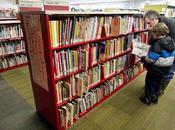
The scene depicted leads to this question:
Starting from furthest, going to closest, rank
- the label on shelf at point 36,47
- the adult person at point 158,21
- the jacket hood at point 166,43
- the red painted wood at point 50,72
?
the adult person at point 158,21 < the jacket hood at point 166,43 < the label on shelf at point 36,47 < the red painted wood at point 50,72

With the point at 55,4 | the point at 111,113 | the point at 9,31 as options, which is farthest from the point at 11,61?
the point at 111,113

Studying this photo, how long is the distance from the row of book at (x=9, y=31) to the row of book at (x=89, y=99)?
8.79 ft

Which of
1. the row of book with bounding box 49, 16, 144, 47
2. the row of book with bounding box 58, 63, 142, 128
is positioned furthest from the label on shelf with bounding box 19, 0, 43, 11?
the row of book with bounding box 58, 63, 142, 128

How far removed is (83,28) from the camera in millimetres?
1567

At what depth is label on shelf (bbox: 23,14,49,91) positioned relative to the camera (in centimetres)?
A: 134

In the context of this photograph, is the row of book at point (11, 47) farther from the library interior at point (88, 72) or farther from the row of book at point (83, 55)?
the row of book at point (83, 55)

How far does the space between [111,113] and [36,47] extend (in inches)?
56.7

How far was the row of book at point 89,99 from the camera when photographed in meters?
1.67

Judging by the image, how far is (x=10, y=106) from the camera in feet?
7.32

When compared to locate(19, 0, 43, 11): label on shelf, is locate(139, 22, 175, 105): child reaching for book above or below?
below

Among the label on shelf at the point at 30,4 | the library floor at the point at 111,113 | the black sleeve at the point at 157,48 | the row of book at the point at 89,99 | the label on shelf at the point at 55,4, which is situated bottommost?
the library floor at the point at 111,113

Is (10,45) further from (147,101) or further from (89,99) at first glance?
(147,101)

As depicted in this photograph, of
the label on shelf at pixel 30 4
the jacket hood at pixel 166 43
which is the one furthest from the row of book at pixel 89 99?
the label on shelf at pixel 30 4

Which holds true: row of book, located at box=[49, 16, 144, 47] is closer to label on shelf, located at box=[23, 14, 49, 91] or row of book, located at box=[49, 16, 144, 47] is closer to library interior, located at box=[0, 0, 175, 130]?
library interior, located at box=[0, 0, 175, 130]
